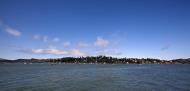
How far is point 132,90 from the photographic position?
37.0 meters

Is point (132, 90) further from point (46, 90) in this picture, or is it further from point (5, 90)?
point (5, 90)

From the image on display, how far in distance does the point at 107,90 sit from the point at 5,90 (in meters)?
19.9

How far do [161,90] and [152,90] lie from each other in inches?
70.8

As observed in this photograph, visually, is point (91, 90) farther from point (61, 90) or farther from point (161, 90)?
point (161, 90)

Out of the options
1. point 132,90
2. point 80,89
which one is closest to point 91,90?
point 80,89

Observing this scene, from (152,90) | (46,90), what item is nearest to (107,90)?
(152,90)

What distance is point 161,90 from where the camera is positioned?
36562 millimetres

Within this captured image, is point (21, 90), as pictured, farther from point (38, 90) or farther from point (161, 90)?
point (161, 90)

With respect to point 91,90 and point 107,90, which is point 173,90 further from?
point 91,90

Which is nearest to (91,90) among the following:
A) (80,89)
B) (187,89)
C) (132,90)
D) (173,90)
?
(80,89)

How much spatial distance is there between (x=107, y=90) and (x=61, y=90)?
902 cm

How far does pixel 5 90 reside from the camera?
119ft

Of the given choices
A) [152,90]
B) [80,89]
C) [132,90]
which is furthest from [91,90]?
[152,90]

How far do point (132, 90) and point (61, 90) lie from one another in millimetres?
14030
